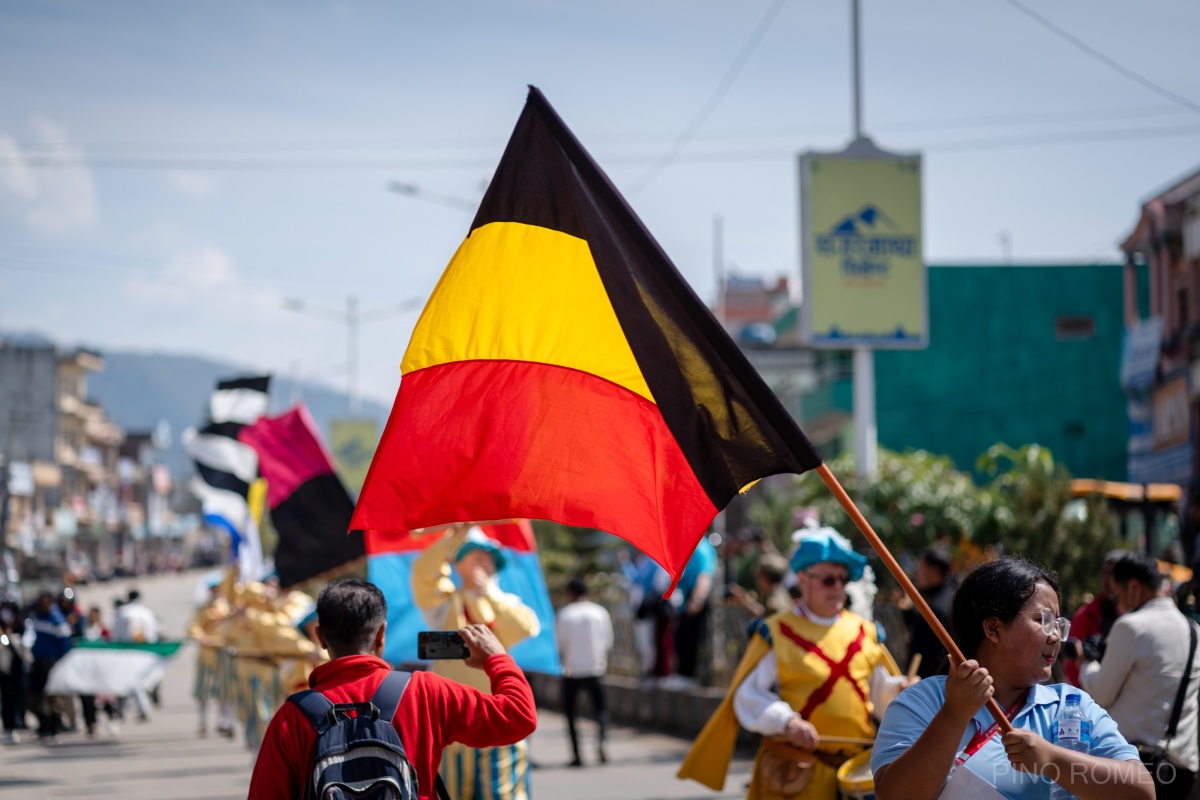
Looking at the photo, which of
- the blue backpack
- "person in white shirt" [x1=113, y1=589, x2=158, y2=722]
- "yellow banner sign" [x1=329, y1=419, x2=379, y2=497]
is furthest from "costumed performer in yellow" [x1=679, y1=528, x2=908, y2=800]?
"yellow banner sign" [x1=329, y1=419, x2=379, y2=497]

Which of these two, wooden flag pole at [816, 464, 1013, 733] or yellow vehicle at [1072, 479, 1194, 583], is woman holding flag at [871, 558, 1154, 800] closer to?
wooden flag pole at [816, 464, 1013, 733]

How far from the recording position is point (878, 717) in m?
7.25

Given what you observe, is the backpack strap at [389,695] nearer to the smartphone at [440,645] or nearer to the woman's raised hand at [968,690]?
the smartphone at [440,645]

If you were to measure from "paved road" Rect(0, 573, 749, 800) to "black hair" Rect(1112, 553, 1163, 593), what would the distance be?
5.76 m

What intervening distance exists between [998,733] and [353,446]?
159 feet

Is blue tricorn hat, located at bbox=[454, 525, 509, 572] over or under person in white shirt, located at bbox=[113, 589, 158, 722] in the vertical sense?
over

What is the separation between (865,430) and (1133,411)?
17061 millimetres

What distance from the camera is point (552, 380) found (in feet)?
18.1

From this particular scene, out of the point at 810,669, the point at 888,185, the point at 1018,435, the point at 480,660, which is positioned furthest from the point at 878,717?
the point at 1018,435

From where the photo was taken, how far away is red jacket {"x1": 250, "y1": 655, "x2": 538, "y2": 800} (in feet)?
14.9

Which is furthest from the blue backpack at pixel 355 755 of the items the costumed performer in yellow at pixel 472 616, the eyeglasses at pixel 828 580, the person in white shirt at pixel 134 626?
the person in white shirt at pixel 134 626

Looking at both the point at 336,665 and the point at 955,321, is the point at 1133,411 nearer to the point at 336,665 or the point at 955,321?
the point at 955,321

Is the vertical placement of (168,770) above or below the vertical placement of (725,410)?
below

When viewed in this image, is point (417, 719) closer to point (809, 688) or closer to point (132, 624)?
point (809, 688)
